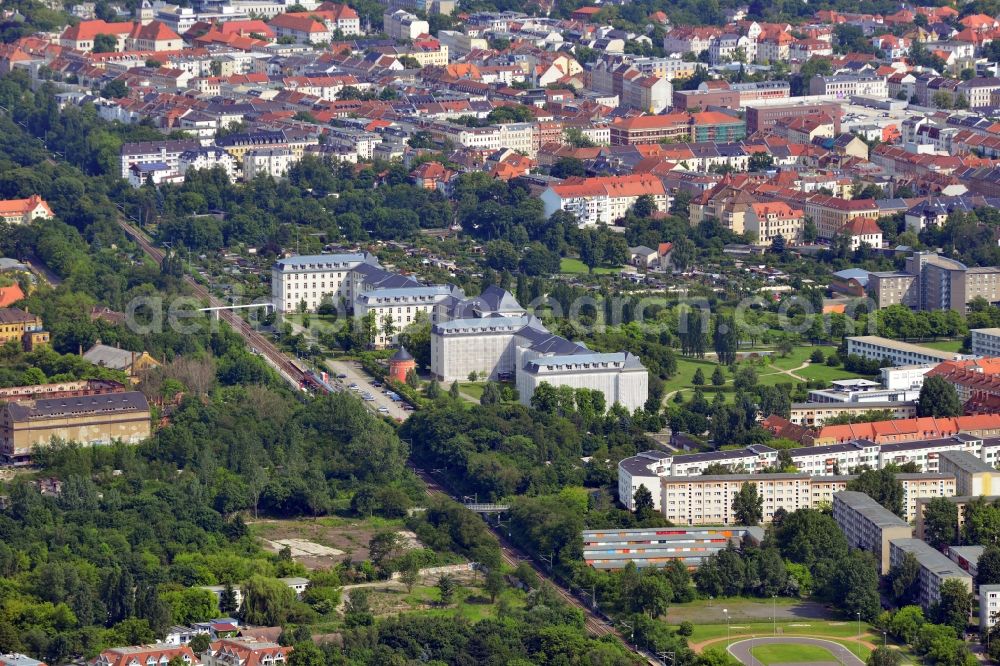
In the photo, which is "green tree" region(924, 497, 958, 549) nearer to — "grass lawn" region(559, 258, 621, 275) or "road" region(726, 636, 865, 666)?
"road" region(726, 636, 865, 666)

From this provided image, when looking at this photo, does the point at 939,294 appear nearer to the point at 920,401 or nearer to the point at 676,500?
the point at 920,401

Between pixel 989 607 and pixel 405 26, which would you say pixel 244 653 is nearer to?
pixel 989 607

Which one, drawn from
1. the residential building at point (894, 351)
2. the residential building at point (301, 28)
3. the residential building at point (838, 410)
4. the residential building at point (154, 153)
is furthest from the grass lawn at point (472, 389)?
the residential building at point (301, 28)

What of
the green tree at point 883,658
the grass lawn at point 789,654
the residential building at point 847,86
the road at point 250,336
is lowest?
the grass lawn at point 789,654

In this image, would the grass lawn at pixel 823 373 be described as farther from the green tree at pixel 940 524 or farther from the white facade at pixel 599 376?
the green tree at pixel 940 524

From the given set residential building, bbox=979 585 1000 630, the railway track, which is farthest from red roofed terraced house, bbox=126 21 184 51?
residential building, bbox=979 585 1000 630

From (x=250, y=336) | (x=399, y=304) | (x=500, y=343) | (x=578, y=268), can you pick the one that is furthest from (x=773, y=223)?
(x=250, y=336)
